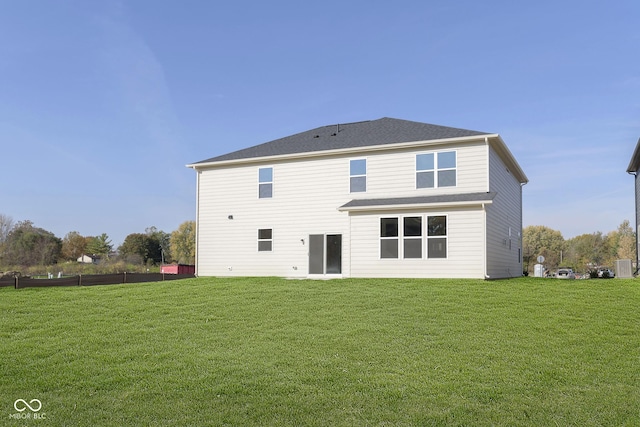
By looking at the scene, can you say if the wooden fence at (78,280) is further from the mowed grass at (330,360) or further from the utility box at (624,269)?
the utility box at (624,269)

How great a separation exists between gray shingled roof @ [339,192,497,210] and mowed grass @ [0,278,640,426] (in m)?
4.31

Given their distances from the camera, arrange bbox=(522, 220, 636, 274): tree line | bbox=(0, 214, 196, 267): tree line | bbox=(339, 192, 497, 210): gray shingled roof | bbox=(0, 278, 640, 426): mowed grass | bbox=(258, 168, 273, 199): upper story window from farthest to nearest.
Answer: bbox=(522, 220, 636, 274): tree line → bbox=(0, 214, 196, 267): tree line → bbox=(258, 168, 273, 199): upper story window → bbox=(339, 192, 497, 210): gray shingled roof → bbox=(0, 278, 640, 426): mowed grass

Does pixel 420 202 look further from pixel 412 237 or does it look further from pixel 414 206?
pixel 412 237

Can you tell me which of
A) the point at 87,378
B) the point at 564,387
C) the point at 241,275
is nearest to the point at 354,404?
the point at 564,387

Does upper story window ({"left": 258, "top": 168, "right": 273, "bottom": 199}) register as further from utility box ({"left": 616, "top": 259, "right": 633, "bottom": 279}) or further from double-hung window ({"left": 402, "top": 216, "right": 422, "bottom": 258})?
utility box ({"left": 616, "top": 259, "right": 633, "bottom": 279})

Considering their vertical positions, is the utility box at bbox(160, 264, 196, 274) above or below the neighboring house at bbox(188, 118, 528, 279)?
below

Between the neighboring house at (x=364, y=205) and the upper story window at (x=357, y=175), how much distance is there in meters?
0.04

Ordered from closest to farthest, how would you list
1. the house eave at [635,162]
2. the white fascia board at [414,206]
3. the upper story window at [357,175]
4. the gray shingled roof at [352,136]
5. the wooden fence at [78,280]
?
the white fascia board at [414,206], the wooden fence at [78,280], the gray shingled roof at [352,136], the upper story window at [357,175], the house eave at [635,162]

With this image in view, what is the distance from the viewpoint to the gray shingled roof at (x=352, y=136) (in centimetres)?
1762

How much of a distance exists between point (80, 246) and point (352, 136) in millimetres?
68353

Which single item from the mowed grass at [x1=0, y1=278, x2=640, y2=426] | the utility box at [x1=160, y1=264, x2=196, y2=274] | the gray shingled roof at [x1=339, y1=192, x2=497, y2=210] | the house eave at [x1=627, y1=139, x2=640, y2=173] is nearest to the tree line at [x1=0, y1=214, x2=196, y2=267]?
the utility box at [x1=160, y1=264, x2=196, y2=274]

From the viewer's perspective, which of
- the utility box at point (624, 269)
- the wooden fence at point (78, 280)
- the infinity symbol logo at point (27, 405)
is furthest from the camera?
the utility box at point (624, 269)

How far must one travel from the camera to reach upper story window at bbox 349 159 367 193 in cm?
1806

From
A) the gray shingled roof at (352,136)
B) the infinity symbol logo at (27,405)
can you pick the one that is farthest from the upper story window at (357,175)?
the infinity symbol logo at (27,405)
